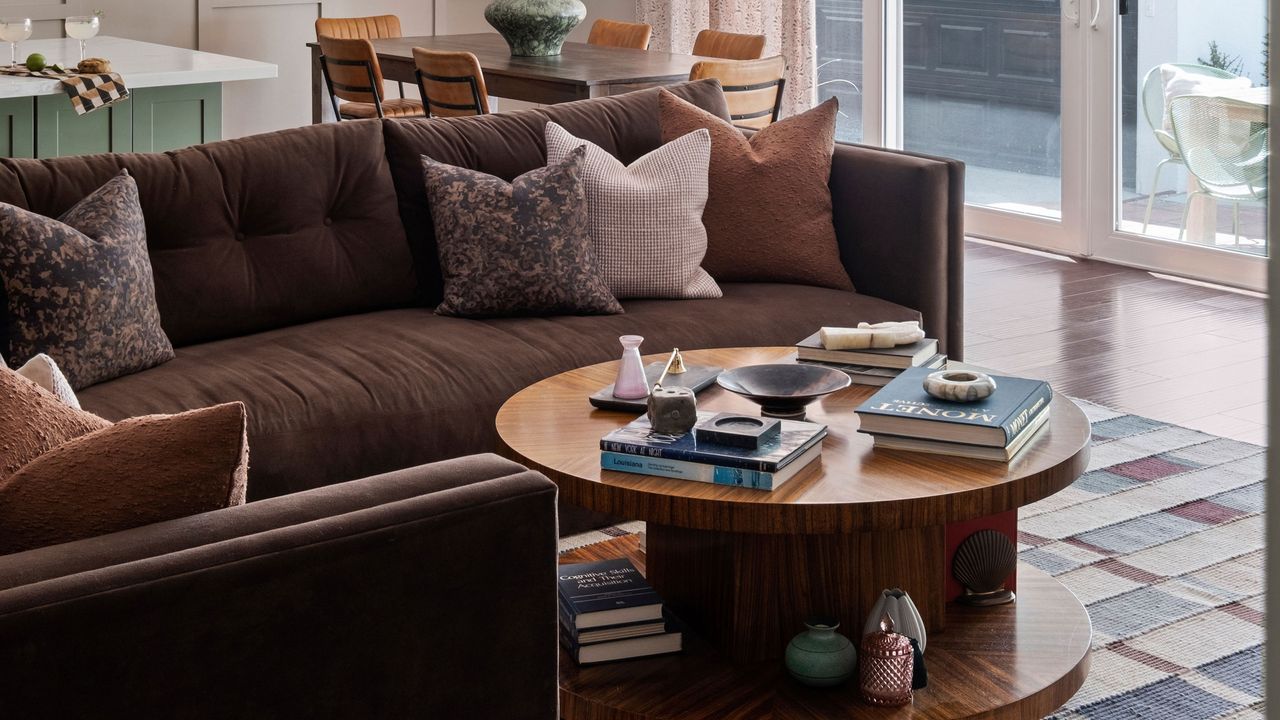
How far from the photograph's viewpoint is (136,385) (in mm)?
2531

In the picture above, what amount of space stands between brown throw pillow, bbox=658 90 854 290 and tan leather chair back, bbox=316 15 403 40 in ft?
11.1

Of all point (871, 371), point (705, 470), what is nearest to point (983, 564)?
point (871, 371)

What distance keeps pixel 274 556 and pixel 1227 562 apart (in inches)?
79.8

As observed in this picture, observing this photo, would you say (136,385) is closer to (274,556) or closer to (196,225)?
(196,225)

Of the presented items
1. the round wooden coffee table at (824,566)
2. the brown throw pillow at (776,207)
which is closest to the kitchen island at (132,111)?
the brown throw pillow at (776,207)

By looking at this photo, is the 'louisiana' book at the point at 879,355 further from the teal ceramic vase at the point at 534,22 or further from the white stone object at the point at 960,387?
the teal ceramic vase at the point at 534,22

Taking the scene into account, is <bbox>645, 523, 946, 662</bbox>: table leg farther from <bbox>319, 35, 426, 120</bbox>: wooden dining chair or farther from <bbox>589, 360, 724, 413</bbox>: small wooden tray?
<bbox>319, 35, 426, 120</bbox>: wooden dining chair

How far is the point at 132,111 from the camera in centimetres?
435

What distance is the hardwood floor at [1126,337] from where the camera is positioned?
3.71m

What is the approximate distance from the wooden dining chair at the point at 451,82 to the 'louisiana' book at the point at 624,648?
123 inches

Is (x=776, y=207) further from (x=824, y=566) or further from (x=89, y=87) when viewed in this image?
(x=89, y=87)

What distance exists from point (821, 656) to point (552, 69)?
3.57 meters

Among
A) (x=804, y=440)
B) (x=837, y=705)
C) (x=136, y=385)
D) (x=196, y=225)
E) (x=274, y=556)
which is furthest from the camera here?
(x=196, y=225)

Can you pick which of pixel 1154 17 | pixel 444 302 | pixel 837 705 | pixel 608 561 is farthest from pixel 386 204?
pixel 1154 17
